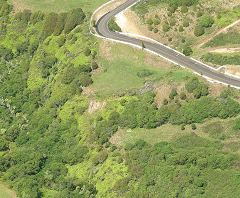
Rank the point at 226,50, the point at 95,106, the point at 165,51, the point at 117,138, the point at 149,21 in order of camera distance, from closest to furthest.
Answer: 1. the point at 117,138
2. the point at 95,106
3. the point at 226,50
4. the point at 165,51
5. the point at 149,21

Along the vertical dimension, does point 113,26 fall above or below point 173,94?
above

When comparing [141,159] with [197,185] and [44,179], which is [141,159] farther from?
[44,179]

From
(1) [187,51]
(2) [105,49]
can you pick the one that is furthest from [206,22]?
(2) [105,49]

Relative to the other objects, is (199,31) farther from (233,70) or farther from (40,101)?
(40,101)

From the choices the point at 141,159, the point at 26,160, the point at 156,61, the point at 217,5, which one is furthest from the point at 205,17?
the point at 26,160

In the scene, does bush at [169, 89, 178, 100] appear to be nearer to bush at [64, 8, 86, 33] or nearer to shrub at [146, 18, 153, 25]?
shrub at [146, 18, 153, 25]

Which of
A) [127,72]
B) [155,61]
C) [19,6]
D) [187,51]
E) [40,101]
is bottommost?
[187,51]

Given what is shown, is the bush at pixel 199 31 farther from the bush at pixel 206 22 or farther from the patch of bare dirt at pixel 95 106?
the patch of bare dirt at pixel 95 106
